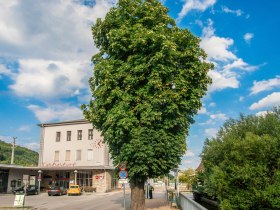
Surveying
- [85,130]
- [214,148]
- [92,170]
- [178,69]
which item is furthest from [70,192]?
[178,69]

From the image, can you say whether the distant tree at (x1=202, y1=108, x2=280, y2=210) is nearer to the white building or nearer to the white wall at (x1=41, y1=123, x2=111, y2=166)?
the white building

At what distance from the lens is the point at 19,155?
91812mm

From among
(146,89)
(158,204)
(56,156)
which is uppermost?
(146,89)

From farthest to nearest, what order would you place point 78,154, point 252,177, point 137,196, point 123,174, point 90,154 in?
1. point 78,154
2. point 90,154
3. point 137,196
4. point 123,174
5. point 252,177

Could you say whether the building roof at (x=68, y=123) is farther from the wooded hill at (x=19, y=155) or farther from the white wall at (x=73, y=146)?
the wooded hill at (x=19, y=155)

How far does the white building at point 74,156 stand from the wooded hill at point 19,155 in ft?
96.9

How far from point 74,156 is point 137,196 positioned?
34442 mm

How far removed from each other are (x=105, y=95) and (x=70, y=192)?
27746mm

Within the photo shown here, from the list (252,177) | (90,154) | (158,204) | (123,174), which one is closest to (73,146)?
(90,154)

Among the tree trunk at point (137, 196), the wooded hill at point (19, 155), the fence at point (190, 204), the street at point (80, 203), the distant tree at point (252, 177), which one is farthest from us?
the wooded hill at point (19, 155)

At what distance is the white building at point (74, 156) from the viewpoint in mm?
48875

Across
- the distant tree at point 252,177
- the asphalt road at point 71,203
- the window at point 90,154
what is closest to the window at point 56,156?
the window at point 90,154

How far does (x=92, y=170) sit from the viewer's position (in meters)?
49.5

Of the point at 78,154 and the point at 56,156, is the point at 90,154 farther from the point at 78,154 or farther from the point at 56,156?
the point at 56,156
